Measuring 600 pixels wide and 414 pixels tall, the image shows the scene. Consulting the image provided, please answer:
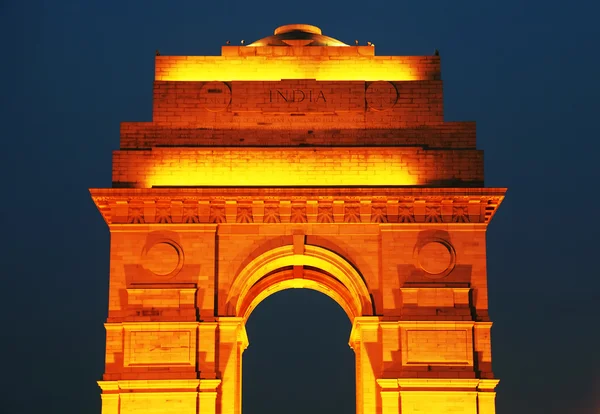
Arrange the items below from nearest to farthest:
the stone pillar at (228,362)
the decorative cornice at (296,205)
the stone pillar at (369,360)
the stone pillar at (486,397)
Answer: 1. the stone pillar at (486,397)
2. the stone pillar at (228,362)
3. the stone pillar at (369,360)
4. the decorative cornice at (296,205)

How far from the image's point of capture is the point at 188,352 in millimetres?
41969

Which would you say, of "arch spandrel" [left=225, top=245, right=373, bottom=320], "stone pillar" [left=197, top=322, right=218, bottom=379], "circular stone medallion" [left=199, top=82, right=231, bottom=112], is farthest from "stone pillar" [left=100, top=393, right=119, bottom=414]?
"circular stone medallion" [left=199, top=82, right=231, bottom=112]

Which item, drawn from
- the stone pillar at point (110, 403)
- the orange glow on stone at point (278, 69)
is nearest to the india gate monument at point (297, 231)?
the stone pillar at point (110, 403)

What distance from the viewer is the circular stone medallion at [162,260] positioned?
42906mm

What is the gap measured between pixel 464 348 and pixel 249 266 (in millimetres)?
7712

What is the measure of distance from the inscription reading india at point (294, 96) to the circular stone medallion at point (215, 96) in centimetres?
160

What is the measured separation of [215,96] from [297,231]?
5898 millimetres

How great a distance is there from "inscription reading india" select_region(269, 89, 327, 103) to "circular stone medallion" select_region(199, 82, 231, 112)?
160cm

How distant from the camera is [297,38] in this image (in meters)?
48.0

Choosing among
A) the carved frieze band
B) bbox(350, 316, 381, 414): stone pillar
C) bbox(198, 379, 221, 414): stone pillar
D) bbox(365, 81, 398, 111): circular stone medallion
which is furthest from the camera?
bbox(365, 81, 398, 111): circular stone medallion

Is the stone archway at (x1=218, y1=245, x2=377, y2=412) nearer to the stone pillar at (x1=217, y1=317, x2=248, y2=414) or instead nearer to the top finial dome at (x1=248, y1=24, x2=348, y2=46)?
the stone pillar at (x1=217, y1=317, x2=248, y2=414)

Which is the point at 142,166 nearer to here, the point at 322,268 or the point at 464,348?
the point at 322,268

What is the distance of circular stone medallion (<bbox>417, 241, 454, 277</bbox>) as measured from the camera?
42.9m

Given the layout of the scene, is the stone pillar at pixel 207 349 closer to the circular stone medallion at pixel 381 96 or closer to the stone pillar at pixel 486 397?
the stone pillar at pixel 486 397
